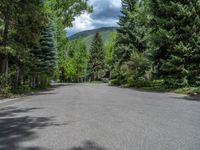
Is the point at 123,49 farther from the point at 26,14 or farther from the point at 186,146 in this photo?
the point at 186,146

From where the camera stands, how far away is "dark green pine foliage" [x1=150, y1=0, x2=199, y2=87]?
2844cm

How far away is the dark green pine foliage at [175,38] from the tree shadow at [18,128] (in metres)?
19.1

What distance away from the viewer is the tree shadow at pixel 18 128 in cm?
724

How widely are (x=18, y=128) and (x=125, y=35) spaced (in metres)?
42.0

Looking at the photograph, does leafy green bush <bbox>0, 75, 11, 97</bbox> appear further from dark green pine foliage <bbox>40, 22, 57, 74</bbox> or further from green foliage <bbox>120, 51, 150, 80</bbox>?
green foliage <bbox>120, 51, 150, 80</bbox>

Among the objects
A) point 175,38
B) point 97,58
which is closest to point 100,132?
point 175,38

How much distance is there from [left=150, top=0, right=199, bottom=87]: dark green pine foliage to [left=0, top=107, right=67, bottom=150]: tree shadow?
19111mm

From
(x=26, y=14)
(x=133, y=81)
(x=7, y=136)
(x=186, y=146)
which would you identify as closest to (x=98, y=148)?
(x=186, y=146)

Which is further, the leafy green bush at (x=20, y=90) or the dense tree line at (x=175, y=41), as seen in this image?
the dense tree line at (x=175, y=41)

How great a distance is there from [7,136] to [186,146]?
12.8ft

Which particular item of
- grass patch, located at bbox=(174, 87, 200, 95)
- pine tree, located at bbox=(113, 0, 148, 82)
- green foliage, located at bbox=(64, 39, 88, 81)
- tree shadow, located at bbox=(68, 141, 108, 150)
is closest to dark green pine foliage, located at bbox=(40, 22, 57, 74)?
pine tree, located at bbox=(113, 0, 148, 82)

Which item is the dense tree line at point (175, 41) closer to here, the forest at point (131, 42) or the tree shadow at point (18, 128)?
the forest at point (131, 42)

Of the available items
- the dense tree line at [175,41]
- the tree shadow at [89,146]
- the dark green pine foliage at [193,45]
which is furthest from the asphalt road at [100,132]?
the dense tree line at [175,41]

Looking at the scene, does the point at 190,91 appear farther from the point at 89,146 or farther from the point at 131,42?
the point at 131,42
